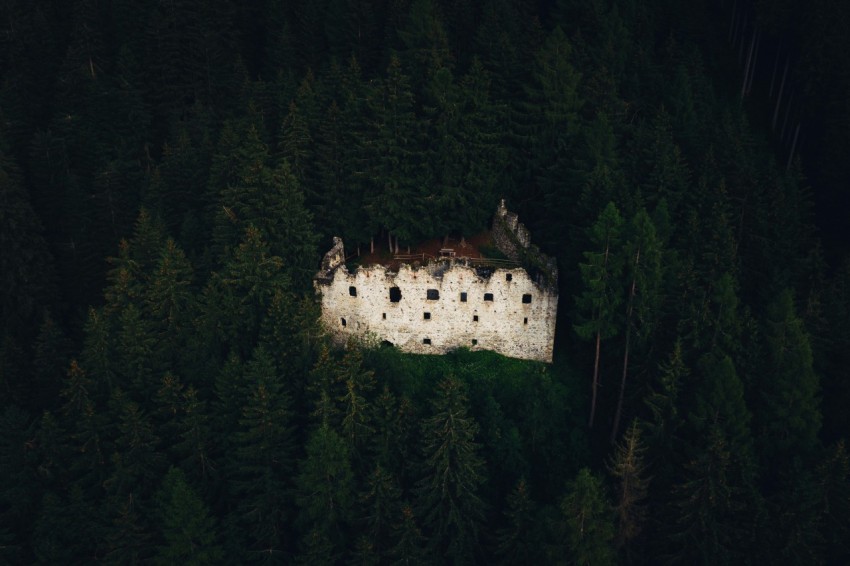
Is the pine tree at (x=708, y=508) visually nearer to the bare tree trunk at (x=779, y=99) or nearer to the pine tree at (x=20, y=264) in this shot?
the bare tree trunk at (x=779, y=99)

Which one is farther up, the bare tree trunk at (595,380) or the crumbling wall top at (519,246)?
the crumbling wall top at (519,246)

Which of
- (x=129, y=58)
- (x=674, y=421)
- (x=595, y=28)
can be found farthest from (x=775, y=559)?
(x=129, y=58)

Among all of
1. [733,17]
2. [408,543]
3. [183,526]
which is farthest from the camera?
[733,17]

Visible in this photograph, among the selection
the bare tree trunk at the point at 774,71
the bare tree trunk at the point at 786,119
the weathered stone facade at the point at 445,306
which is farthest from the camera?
the bare tree trunk at the point at 774,71

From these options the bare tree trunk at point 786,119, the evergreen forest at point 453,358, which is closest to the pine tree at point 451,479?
the evergreen forest at point 453,358

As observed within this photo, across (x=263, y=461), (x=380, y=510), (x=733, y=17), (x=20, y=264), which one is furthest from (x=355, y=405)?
(x=733, y=17)

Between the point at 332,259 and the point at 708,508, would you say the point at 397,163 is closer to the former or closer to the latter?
the point at 332,259

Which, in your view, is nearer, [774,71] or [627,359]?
[627,359]
